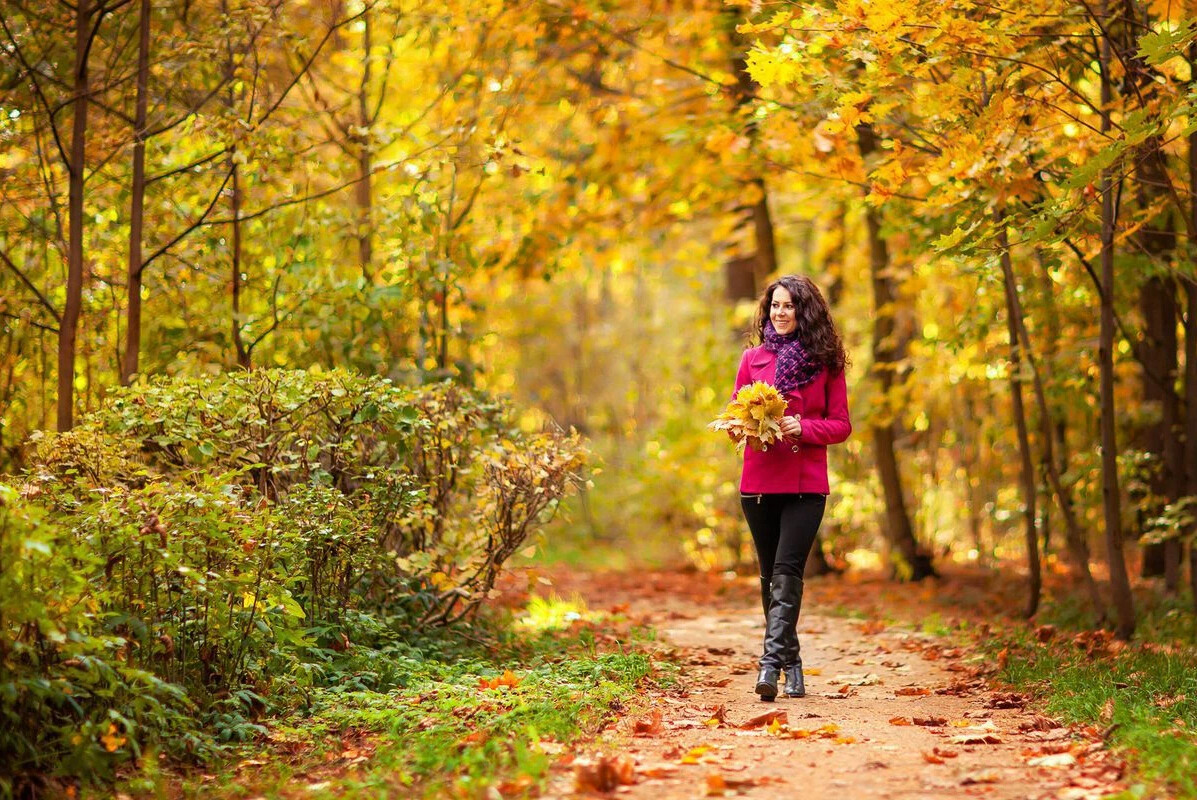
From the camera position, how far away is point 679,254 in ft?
45.4

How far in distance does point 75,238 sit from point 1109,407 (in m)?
6.38

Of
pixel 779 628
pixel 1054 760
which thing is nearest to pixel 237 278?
pixel 779 628

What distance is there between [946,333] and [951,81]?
3.24 meters

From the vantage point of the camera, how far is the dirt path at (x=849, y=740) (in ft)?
12.7

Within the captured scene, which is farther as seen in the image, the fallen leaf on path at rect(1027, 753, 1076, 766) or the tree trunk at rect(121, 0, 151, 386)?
the tree trunk at rect(121, 0, 151, 386)

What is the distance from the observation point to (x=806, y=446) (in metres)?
5.67

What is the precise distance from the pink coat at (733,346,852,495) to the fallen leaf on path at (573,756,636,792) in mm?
2044

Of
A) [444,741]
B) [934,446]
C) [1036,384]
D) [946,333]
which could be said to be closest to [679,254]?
[934,446]

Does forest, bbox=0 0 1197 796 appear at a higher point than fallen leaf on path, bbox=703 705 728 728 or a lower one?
higher

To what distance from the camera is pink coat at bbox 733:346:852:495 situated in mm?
5609

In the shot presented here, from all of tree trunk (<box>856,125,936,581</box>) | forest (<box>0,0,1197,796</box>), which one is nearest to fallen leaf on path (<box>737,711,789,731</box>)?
forest (<box>0,0,1197,796</box>)

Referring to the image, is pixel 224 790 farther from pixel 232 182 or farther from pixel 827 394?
pixel 232 182

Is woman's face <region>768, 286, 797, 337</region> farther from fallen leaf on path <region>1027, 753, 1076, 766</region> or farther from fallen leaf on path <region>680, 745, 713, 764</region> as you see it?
fallen leaf on path <region>1027, 753, 1076, 766</region>

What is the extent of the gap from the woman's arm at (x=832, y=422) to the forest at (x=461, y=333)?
2.91 feet
